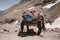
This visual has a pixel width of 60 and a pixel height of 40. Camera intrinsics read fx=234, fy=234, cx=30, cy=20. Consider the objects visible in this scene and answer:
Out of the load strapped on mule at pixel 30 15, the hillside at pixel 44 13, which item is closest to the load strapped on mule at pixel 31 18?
the load strapped on mule at pixel 30 15

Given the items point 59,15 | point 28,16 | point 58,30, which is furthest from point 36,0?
point 28,16

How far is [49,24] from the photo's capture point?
20656 mm

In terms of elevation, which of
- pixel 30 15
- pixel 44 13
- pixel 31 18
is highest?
pixel 44 13

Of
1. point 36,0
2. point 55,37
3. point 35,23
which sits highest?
point 36,0

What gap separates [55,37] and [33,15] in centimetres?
Answer: 207

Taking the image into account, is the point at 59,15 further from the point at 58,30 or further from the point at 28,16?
the point at 28,16

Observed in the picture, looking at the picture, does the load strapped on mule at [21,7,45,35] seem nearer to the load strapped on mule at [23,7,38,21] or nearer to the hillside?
the load strapped on mule at [23,7,38,21]

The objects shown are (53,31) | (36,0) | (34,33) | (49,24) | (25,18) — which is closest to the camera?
(25,18)

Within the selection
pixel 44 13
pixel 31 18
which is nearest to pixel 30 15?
pixel 31 18

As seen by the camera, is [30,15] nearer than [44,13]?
Yes

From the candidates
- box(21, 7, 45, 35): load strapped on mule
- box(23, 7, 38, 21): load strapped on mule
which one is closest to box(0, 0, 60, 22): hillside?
box(21, 7, 45, 35): load strapped on mule

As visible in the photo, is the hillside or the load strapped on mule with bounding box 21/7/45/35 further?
the hillside

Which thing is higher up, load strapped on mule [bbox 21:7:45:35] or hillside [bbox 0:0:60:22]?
hillside [bbox 0:0:60:22]

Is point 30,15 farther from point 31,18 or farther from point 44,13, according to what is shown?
point 44,13
